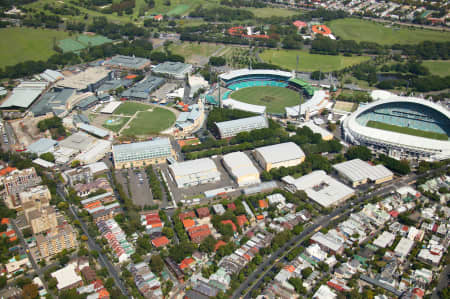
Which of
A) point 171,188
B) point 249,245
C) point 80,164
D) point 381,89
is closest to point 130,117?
point 80,164

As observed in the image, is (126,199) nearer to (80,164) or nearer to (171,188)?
(171,188)

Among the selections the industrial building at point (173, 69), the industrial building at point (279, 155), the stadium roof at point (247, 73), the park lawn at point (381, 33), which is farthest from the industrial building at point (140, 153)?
the park lawn at point (381, 33)

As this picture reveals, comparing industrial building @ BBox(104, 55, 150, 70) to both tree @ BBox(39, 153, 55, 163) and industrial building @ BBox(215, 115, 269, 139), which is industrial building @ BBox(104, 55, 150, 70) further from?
tree @ BBox(39, 153, 55, 163)

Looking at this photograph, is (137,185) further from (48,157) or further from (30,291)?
(30,291)

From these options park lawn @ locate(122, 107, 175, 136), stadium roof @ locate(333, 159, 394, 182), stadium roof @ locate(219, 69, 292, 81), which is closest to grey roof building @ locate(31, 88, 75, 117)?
park lawn @ locate(122, 107, 175, 136)

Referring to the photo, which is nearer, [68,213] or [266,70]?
[68,213]

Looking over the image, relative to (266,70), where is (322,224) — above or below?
below

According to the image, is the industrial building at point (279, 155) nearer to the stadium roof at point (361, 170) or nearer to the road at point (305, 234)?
the stadium roof at point (361, 170)
